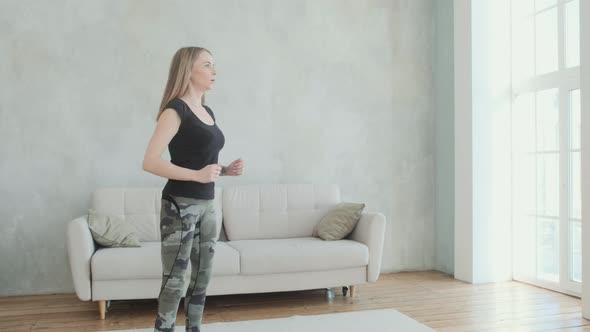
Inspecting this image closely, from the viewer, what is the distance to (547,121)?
487cm

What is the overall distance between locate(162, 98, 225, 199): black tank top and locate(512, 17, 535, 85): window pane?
11.5 ft

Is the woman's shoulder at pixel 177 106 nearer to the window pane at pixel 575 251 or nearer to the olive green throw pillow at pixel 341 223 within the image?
the olive green throw pillow at pixel 341 223

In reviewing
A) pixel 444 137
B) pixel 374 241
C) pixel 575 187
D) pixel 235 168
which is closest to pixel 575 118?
pixel 575 187

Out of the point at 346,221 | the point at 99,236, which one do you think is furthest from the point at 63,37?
the point at 346,221

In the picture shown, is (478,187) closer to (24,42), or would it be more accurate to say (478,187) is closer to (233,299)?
(233,299)

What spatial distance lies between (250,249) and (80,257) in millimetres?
1155

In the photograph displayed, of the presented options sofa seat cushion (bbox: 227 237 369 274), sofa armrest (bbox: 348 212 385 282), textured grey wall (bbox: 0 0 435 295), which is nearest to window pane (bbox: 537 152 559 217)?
textured grey wall (bbox: 0 0 435 295)

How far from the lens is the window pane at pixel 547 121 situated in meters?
4.77

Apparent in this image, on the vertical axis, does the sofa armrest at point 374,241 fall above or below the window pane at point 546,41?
below

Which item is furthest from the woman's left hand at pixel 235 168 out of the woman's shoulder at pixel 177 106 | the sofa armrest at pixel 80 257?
the sofa armrest at pixel 80 257

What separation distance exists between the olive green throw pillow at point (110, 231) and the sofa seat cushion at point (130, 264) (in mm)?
73

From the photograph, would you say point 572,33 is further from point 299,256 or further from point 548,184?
point 299,256

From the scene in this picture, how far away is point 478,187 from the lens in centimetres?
522

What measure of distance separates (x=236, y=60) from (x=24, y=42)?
5.65 ft
